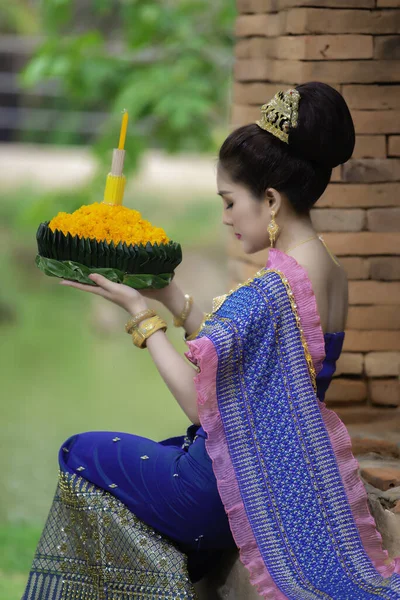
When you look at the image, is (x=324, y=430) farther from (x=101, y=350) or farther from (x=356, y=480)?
(x=101, y=350)

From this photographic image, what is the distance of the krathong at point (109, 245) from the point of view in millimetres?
2398

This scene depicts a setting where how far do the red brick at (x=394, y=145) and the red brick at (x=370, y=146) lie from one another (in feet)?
0.07

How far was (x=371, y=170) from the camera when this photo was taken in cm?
326

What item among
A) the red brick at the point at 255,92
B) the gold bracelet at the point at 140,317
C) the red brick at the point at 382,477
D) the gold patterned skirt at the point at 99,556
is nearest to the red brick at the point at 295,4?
the red brick at the point at 255,92

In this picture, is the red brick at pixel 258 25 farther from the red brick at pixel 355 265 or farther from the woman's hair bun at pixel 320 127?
the woman's hair bun at pixel 320 127

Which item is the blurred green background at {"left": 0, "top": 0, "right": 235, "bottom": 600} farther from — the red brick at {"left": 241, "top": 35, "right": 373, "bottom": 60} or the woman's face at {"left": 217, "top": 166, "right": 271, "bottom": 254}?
the red brick at {"left": 241, "top": 35, "right": 373, "bottom": 60}

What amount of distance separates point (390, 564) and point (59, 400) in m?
5.65

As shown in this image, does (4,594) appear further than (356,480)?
Yes

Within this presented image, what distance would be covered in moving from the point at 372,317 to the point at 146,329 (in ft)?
4.05

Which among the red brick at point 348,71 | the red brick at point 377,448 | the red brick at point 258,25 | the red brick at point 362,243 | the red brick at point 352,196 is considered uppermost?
the red brick at point 258,25

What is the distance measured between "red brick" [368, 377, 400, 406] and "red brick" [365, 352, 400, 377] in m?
0.03

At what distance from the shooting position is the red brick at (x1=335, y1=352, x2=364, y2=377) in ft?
11.0

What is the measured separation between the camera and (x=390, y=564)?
7.71ft

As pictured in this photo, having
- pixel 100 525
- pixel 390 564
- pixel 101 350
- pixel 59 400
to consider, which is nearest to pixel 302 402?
pixel 390 564
